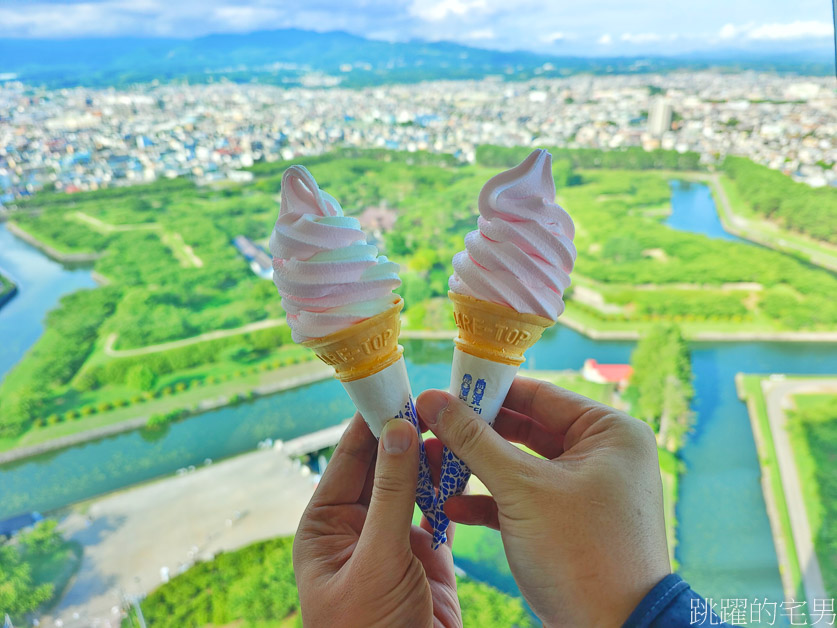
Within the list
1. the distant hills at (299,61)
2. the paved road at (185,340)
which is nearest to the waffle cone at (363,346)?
the paved road at (185,340)

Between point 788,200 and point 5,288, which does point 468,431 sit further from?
point 5,288

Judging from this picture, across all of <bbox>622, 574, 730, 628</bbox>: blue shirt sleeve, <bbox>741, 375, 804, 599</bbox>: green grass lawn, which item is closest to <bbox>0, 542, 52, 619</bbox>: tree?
<bbox>622, 574, 730, 628</bbox>: blue shirt sleeve

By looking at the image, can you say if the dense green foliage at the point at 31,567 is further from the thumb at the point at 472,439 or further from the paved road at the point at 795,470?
the paved road at the point at 795,470

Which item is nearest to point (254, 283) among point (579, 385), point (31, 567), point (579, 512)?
point (31, 567)

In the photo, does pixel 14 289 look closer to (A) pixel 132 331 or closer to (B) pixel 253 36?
(A) pixel 132 331

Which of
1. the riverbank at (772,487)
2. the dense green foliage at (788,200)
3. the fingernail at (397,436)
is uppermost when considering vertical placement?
the fingernail at (397,436)

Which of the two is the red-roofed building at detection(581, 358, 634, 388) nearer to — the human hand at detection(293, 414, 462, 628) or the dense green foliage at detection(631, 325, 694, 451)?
the dense green foliage at detection(631, 325, 694, 451)
